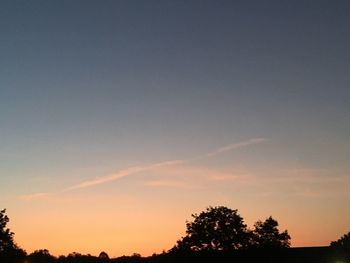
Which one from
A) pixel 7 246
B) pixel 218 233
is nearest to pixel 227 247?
pixel 218 233

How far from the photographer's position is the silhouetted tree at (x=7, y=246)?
73.6 metres

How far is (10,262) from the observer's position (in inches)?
2852

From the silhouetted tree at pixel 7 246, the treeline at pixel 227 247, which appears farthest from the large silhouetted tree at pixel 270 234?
the silhouetted tree at pixel 7 246

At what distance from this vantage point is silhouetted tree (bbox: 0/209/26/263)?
73.6 m

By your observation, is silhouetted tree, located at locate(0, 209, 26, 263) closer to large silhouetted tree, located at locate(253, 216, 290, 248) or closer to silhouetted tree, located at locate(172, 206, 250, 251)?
silhouetted tree, located at locate(172, 206, 250, 251)

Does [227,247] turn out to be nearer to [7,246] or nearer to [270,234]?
[270,234]

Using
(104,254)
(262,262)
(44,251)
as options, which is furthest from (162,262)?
(44,251)

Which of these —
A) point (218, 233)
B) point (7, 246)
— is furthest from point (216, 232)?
point (7, 246)

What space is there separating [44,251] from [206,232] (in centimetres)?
13121

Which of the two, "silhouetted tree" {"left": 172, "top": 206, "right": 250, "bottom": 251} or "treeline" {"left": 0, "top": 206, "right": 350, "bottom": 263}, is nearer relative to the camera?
"treeline" {"left": 0, "top": 206, "right": 350, "bottom": 263}

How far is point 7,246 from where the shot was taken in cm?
7788

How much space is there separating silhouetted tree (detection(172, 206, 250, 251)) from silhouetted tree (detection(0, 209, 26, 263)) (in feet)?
94.9

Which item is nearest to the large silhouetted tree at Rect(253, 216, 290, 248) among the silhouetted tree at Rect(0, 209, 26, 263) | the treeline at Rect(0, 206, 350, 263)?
the treeline at Rect(0, 206, 350, 263)

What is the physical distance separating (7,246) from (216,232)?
134 ft
